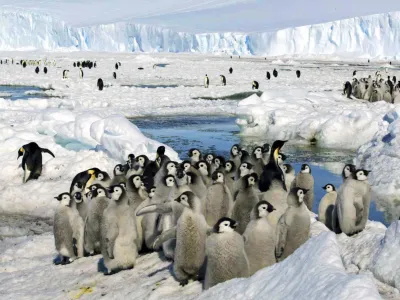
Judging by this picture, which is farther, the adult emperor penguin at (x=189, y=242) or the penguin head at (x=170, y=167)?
the penguin head at (x=170, y=167)

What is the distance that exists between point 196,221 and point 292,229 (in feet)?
3.19

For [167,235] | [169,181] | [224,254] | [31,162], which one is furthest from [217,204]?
[31,162]

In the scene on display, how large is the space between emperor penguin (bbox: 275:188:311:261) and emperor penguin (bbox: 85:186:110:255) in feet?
6.29

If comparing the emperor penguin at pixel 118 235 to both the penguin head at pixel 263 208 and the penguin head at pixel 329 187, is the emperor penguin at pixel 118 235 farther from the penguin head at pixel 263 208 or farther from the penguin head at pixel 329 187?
the penguin head at pixel 329 187

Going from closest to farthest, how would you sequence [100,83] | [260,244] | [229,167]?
[260,244]
[229,167]
[100,83]

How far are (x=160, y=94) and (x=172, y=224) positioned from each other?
20.0m

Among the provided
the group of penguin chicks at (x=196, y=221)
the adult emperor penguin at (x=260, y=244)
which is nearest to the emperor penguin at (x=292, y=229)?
the group of penguin chicks at (x=196, y=221)

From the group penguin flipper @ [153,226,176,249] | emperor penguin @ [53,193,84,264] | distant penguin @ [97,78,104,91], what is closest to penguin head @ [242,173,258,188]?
penguin flipper @ [153,226,176,249]

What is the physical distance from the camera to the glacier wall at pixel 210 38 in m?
89.8

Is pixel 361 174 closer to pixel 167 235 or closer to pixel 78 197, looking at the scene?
pixel 167 235

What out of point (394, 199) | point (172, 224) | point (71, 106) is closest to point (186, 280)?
point (172, 224)

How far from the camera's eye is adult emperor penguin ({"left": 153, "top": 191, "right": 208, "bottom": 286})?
434 centimetres

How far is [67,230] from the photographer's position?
570 centimetres

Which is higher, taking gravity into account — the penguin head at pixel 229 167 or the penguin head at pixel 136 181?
the penguin head at pixel 136 181
